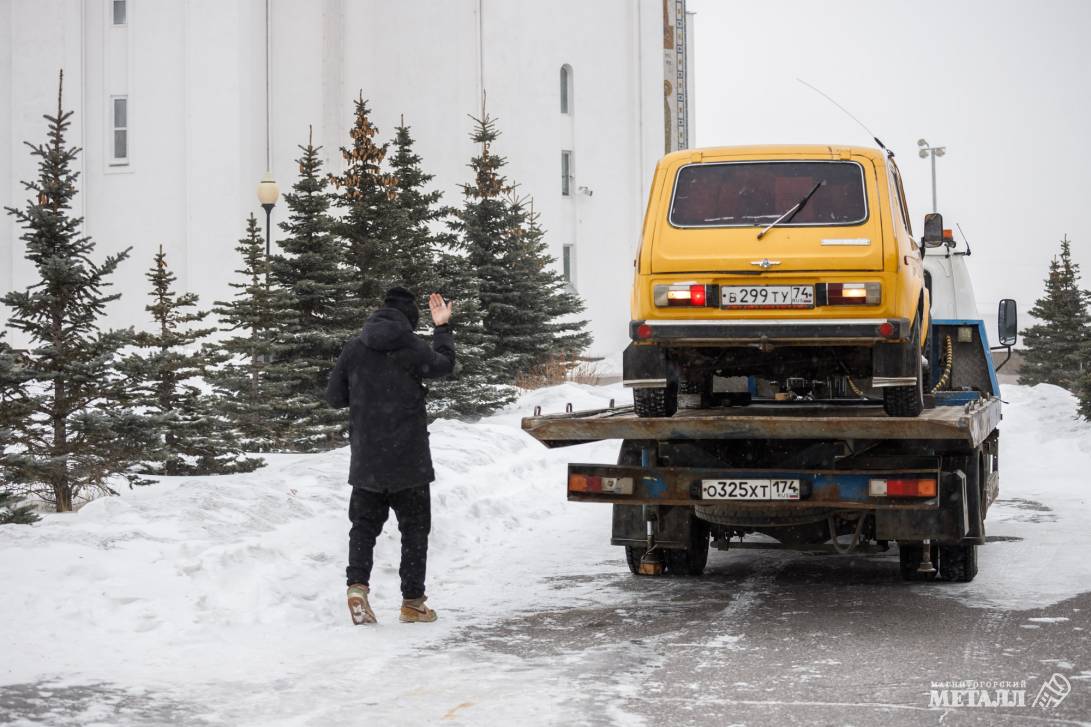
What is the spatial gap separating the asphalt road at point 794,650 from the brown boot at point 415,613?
0.41m

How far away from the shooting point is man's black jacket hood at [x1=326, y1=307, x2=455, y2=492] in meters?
8.04

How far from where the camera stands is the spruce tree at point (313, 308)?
19.5m

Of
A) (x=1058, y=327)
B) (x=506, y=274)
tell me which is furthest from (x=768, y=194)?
(x=1058, y=327)

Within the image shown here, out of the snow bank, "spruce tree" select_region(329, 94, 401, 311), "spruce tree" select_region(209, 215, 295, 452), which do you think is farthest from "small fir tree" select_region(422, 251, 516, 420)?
the snow bank

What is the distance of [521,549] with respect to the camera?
11109 mm

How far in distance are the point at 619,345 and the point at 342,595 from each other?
1465 inches

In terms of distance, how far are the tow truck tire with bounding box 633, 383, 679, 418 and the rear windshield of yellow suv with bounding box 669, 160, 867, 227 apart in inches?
44.1

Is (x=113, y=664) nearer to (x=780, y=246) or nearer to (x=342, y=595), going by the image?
(x=342, y=595)

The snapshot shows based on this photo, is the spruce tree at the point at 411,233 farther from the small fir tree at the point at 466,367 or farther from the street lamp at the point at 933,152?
the street lamp at the point at 933,152

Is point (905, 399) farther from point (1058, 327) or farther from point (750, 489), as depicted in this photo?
point (1058, 327)

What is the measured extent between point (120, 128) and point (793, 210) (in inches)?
1304

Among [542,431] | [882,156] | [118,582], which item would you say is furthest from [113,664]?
[882,156]

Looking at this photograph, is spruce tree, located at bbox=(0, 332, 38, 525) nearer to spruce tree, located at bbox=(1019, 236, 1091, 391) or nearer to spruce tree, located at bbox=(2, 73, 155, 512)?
spruce tree, located at bbox=(2, 73, 155, 512)

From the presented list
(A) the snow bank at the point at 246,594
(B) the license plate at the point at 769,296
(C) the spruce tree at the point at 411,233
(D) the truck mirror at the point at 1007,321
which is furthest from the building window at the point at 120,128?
(B) the license plate at the point at 769,296
